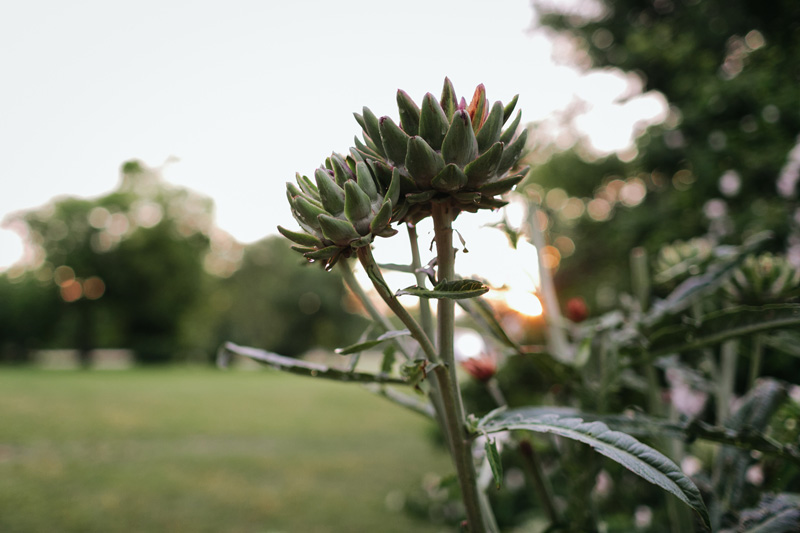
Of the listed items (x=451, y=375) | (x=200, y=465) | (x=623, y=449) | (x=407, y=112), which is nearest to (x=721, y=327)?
(x=623, y=449)

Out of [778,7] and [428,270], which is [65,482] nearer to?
[428,270]

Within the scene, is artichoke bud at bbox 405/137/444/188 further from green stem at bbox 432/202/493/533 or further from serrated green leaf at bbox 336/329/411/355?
serrated green leaf at bbox 336/329/411/355

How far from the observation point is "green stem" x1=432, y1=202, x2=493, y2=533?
1.73ft

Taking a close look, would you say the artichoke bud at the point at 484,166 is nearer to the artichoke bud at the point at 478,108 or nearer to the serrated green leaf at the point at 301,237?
the artichoke bud at the point at 478,108

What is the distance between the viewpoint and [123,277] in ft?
69.6

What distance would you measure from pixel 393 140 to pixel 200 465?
18.6ft

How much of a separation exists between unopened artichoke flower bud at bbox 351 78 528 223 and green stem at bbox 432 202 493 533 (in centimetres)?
3

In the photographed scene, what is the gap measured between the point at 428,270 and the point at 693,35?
19.5ft

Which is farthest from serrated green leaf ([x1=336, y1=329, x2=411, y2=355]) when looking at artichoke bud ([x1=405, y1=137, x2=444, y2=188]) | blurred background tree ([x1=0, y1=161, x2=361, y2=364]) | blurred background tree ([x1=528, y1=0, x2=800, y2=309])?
blurred background tree ([x1=0, y1=161, x2=361, y2=364])

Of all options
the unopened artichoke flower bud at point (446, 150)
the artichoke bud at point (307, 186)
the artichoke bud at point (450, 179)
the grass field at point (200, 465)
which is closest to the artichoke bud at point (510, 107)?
the unopened artichoke flower bud at point (446, 150)

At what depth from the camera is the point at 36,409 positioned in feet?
26.3

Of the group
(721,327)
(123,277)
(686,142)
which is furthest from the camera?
(123,277)

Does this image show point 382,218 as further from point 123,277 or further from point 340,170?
point 123,277

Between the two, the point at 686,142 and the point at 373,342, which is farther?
the point at 686,142
